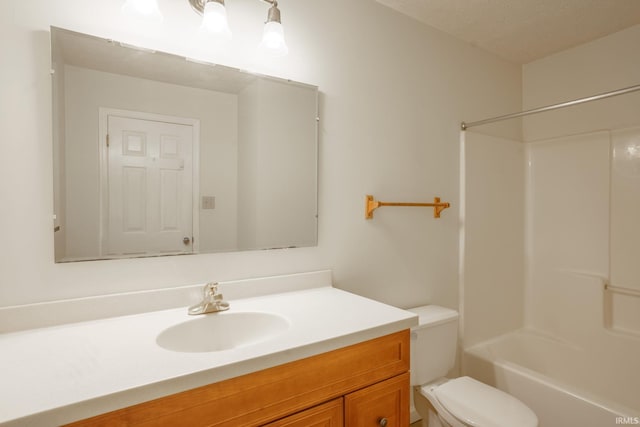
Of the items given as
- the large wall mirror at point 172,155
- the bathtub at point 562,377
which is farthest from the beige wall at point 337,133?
the bathtub at point 562,377

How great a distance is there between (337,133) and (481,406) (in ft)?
4.47

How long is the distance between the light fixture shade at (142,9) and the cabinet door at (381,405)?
4.38 feet

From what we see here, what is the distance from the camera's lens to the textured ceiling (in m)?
1.78

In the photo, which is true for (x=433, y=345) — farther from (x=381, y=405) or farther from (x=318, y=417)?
(x=318, y=417)

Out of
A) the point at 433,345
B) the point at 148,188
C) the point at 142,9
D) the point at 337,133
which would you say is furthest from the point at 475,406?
the point at 142,9

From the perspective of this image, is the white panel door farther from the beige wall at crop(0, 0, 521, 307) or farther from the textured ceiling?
the textured ceiling

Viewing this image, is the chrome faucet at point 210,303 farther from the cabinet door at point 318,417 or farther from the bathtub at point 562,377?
the bathtub at point 562,377

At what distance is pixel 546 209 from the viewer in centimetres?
245

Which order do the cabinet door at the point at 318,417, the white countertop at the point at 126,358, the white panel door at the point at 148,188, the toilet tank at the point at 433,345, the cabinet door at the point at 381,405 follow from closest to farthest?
the white countertop at the point at 126,358 → the cabinet door at the point at 318,417 → the cabinet door at the point at 381,405 → the white panel door at the point at 148,188 → the toilet tank at the point at 433,345

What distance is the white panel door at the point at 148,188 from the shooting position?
1131 millimetres

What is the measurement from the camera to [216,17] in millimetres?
1158

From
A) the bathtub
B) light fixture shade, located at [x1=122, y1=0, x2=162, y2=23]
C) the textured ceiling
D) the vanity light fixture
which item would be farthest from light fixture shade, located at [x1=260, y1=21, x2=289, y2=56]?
the bathtub

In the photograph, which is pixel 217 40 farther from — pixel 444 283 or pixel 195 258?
pixel 444 283

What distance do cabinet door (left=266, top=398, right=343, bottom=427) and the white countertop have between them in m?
0.16
